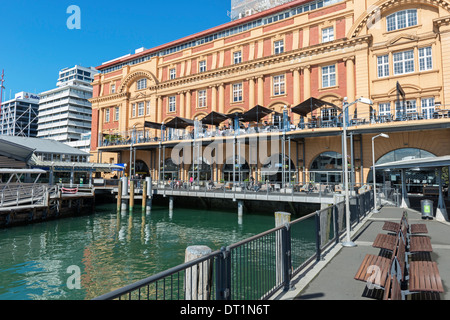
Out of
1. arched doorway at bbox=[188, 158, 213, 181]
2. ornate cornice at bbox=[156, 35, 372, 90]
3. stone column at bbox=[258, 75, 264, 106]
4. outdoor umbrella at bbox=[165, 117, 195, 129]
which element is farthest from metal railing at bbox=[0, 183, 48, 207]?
ornate cornice at bbox=[156, 35, 372, 90]

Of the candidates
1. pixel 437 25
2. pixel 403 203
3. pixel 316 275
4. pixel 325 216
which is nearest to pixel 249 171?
pixel 403 203

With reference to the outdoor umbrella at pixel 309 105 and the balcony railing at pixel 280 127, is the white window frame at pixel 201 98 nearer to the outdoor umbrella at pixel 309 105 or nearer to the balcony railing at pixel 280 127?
the balcony railing at pixel 280 127

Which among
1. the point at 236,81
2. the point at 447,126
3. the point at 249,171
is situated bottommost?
the point at 249,171

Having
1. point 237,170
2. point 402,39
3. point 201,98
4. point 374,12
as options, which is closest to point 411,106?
point 402,39

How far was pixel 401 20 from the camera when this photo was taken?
29.0m

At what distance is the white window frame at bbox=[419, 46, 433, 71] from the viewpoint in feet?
89.7

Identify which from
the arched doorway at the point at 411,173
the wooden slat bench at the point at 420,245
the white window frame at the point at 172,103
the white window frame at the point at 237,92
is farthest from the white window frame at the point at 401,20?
the wooden slat bench at the point at 420,245

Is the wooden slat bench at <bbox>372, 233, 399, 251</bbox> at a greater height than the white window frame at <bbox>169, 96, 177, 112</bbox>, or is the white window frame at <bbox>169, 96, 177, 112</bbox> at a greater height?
the white window frame at <bbox>169, 96, 177, 112</bbox>

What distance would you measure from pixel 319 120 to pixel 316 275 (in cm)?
2388

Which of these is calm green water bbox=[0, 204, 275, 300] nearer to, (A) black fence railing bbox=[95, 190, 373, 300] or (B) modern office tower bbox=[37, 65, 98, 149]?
(A) black fence railing bbox=[95, 190, 373, 300]

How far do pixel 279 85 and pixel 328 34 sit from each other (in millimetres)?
7551

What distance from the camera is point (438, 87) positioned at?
86.7ft

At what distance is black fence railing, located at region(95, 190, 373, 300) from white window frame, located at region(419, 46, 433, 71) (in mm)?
24252
